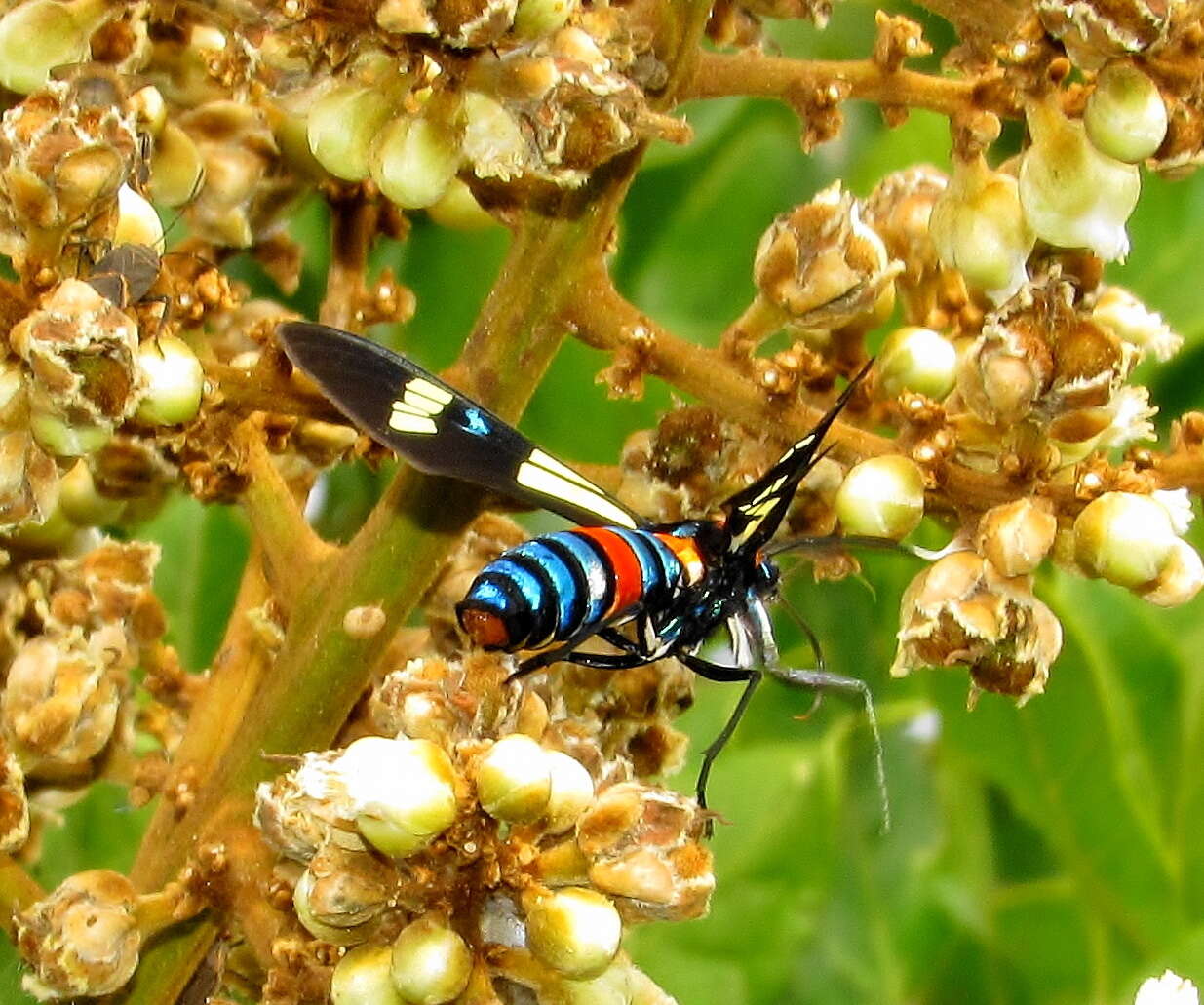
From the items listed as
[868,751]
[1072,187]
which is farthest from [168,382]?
[868,751]

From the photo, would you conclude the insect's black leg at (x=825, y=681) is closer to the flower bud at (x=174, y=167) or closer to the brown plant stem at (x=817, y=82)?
the brown plant stem at (x=817, y=82)

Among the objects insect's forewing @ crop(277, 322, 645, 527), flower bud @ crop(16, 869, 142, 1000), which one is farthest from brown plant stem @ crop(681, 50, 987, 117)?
flower bud @ crop(16, 869, 142, 1000)

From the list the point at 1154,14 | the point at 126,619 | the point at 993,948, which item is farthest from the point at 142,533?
the point at 1154,14

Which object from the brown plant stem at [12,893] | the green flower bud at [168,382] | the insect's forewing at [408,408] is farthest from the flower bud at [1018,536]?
the brown plant stem at [12,893]

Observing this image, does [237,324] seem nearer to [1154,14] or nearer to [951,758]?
[1154,14]

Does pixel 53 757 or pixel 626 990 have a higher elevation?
pixel 626 990

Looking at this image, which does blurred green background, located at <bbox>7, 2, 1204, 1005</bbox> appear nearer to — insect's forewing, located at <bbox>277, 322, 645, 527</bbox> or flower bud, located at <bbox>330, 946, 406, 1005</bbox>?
insect's forewing, located at <bbox>277, 322, 645, 527</bbox>

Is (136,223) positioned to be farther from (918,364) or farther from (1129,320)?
(1129,320)
